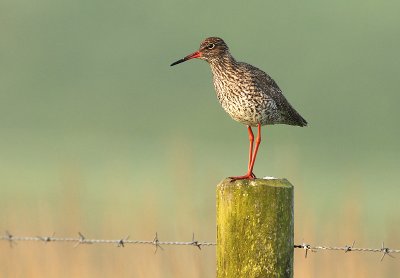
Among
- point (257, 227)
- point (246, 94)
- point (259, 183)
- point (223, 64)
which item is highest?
point (223, 64)

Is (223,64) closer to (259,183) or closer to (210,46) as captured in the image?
(210,46)

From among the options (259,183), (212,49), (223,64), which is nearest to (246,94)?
(223,64)

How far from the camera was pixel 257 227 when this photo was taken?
201 inches

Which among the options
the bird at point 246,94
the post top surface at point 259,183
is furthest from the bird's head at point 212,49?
the post top surface at point 259,183

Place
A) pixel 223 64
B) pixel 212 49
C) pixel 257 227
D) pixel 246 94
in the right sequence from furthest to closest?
1. pixel 212 49
2. pixel 223 64
3. pixel 246 94
4. pixel 257 227

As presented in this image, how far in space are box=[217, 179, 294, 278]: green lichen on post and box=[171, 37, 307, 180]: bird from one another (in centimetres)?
207

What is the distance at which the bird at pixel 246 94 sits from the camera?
7.38 meters

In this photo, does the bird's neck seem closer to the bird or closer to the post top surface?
the bird

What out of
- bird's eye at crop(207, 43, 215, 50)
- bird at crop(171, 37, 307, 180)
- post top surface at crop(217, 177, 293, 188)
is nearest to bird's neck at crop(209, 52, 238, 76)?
bird at crop(171, 37, 307, 180)

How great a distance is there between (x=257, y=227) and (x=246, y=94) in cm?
242

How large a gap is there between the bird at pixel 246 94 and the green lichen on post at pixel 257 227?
2.07m

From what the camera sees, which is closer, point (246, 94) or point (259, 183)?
point (259, 183)

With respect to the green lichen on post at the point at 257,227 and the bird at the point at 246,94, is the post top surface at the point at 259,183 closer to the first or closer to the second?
the green lichen on post at the point at 257,227

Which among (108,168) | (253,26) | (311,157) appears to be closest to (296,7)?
(253,26)
